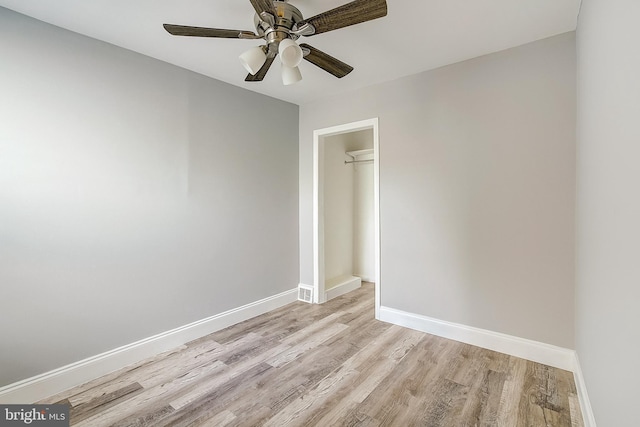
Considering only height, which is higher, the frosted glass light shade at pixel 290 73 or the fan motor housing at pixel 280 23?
the fan motor housing at pixel 280 23

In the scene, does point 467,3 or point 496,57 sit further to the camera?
point 496,57

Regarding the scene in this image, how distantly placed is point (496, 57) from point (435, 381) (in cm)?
258

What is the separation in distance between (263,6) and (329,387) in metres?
2.32

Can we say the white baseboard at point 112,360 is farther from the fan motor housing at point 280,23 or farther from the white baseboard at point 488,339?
the fan motor housing at point 280,23

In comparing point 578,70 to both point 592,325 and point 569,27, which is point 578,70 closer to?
point 569,27

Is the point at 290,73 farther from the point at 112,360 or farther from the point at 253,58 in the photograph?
the point at 112,360

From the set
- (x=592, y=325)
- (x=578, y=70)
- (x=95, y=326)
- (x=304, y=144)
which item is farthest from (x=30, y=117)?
(x=578, y=70)

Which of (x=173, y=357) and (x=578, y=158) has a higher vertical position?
(x=578, y=158)

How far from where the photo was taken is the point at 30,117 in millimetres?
1878

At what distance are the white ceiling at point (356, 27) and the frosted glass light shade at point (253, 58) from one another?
382mm

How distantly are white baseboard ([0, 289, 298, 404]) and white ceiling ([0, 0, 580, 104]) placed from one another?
2376 mm

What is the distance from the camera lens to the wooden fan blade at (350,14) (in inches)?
52.6

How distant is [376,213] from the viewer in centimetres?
308

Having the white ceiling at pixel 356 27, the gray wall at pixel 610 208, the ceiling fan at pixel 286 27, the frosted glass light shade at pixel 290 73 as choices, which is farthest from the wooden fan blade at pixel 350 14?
the gray wall at pixel 610 208
